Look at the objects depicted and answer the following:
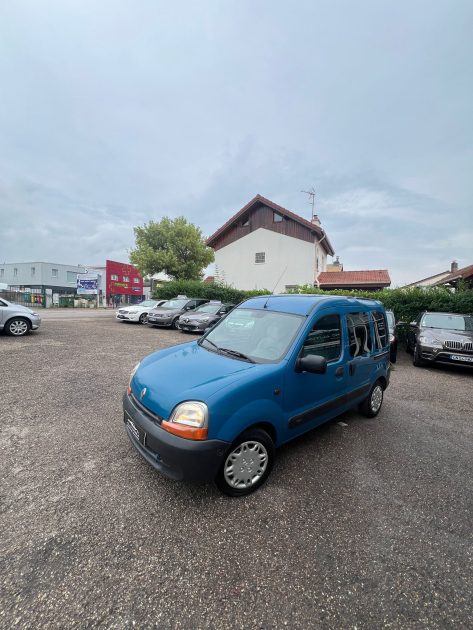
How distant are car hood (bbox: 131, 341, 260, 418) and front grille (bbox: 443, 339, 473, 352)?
6986mm

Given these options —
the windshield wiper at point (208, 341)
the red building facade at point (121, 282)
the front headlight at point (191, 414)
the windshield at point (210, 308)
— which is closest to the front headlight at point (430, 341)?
the windshield wiper at point (208, 341)

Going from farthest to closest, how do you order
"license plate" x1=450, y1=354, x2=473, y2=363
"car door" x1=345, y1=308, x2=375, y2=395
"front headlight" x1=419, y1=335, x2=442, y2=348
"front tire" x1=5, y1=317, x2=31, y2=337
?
1. "front tire" x1=5, y1=317, x2=31, y2=337
2. "front headlight" x1=419, y1=335, x2=442, y2=348
3. "license plate" x1=450, y1=354, x2=473, y2=363
4. "car door" x1=345, y1=308, x2=375, y2=395

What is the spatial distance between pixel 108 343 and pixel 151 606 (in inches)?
318

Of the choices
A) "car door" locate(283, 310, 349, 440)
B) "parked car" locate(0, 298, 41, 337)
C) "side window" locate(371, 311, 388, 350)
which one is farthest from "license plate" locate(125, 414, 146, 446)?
"parked car" locate(0, 298, 41, 337)

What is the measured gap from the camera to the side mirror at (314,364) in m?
2.55

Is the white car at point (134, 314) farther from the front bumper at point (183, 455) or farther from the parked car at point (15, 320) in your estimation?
the front bumper at point (183, 455)

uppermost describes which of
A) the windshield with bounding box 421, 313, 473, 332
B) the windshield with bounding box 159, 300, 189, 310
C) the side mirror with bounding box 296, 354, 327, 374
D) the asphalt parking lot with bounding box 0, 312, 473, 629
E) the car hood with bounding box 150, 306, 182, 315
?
the windshield with bounding box 159, 300, 189, 310

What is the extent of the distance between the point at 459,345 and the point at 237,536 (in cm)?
763

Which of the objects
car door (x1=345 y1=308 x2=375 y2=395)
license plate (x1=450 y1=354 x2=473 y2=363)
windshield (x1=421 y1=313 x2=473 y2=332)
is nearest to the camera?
car door (x1=345 y1=308 x2=375 y2=395)

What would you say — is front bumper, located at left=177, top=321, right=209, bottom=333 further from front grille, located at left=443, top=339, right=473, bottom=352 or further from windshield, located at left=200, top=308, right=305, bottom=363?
front grille, located at left=443, top=339, right=473, bottom=352

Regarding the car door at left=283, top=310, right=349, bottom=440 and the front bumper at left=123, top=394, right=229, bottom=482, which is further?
the car door at left=283, top=310, right=349, bottom=440

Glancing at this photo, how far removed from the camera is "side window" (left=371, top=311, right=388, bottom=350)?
416 cm

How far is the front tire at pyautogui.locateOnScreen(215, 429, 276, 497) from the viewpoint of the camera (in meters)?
2.36

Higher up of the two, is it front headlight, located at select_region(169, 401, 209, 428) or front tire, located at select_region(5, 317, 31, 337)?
front tire, located at select_region(5, 317, 31, 337)
